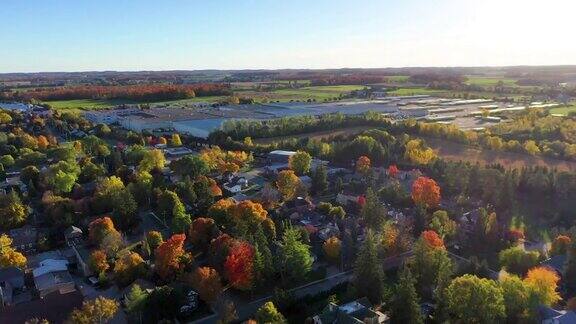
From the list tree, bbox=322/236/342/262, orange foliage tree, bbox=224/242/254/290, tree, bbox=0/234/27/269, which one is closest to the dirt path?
tree, bbox=322/236/342/262

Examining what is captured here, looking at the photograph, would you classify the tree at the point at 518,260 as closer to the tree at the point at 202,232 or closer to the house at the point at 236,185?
the tree at the point at 202,232

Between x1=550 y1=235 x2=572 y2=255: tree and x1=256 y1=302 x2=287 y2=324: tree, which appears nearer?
x1=256 y1=302 x2=287 y2=324: tree

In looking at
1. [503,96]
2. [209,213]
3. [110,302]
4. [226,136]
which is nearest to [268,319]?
[110,302]

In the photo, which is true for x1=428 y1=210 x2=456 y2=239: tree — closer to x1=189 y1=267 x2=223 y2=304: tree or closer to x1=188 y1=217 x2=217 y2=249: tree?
x1=188 y1=217 x2=217 y2=249: tree

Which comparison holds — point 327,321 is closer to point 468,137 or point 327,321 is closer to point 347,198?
point 347,198

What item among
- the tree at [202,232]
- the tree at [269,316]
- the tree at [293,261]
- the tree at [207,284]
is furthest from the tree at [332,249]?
the tree at [269,316]
